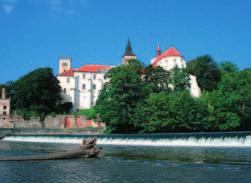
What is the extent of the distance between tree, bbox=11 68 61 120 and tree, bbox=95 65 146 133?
27233mm

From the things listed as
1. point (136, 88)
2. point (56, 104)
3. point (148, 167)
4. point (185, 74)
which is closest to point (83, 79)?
point (56, 104)

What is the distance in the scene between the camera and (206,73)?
87812 mm

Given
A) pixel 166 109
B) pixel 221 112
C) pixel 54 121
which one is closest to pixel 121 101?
pixel 166 109

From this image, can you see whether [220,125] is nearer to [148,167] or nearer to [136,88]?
[136,88]

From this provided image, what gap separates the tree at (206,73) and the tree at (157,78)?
12646 mm

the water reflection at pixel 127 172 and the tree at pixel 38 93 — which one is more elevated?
the tree at pixel 38 93

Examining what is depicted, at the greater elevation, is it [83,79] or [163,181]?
[83,79]

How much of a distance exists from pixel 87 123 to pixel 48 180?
66.6 m

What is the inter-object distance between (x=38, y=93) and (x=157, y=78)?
26.8m

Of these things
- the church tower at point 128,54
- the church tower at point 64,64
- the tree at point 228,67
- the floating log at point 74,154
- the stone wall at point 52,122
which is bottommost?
the floating log at point 74,154

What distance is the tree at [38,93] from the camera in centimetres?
8431

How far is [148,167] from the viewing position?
57.6ft

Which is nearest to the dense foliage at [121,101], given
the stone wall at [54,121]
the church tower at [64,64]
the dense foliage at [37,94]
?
the stone wall at [54,121]

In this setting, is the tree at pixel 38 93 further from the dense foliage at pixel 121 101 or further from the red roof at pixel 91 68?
the dense foliage at pixel 121 101
